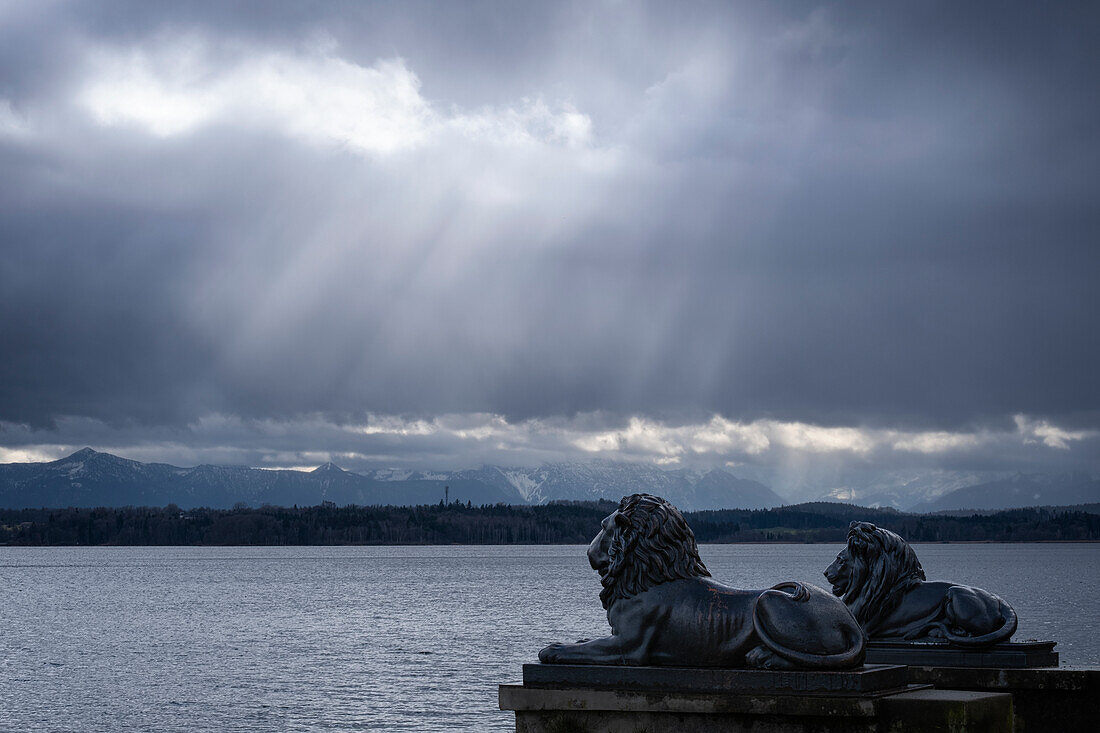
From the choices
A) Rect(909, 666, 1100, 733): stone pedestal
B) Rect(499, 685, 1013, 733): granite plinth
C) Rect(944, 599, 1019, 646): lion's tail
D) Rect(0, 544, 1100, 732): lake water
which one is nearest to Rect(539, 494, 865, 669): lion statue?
Rect(499, 685, 1013, 733): granite plinth

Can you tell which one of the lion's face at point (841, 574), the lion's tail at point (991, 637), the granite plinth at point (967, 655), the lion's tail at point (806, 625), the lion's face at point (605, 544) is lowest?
the granite plinth at point (967, 655)

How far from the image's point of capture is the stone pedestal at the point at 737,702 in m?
7.24

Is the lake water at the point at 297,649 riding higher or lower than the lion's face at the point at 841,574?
lower

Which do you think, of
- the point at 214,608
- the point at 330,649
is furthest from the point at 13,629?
the point at 330,649

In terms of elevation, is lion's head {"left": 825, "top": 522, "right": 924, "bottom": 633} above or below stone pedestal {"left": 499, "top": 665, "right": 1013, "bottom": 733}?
above

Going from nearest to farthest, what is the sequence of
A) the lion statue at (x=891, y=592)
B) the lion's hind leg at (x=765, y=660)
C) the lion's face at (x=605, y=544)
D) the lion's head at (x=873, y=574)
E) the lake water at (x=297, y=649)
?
the lion's hind leg at (x=765, y=660)
the lion's face at (x=605, y=544)
the lion statue at (x=891, y=592)
the lion's head at (x=873, y=574)
the lake water at (x=297, y=649)

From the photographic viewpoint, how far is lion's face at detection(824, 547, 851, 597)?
10.0 metres

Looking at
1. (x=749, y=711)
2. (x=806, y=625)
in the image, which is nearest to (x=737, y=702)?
(x=749, y=711)

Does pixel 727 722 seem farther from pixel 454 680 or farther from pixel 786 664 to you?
pixel 454 680

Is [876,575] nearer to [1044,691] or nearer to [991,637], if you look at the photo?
[991,637]

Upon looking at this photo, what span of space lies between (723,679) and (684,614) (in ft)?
1.75

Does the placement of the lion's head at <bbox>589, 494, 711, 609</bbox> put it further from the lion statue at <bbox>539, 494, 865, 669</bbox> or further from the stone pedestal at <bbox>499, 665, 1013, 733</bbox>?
the stone pedestal at <bbox>499, 665, 1013, 733</bbox>

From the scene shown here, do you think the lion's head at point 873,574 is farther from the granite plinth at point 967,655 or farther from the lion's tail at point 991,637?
the lion's tail at point 991,637

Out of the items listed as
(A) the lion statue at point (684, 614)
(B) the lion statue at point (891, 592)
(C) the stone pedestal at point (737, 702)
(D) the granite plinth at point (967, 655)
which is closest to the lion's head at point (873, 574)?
(B) the lion statue at point (891, 592)
